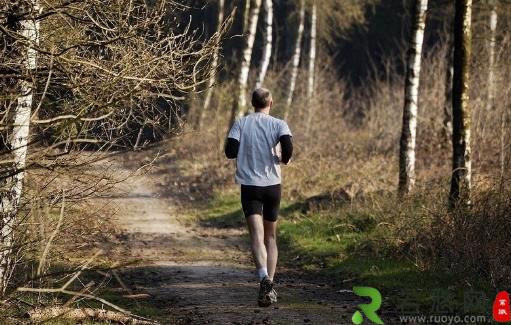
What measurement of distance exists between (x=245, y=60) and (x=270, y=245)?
588 inches

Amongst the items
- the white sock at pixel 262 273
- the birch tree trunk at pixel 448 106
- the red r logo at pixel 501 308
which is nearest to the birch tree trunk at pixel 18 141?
the white sock at pixel 262 273

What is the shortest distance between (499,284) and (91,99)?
4413 millimetres

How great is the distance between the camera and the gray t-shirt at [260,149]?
8.66 m

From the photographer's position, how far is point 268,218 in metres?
8.80

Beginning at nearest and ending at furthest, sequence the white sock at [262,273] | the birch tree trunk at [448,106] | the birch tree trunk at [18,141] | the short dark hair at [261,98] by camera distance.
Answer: the birch tree trunk at [18,141], the white sock at [262,273], the short dark hair at [261,98], the birch tree trunk at [448,106]

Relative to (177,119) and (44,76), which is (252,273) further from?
(44,76)

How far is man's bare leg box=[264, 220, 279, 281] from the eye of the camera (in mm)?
8812

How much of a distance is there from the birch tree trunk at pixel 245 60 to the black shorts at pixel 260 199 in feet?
45.2

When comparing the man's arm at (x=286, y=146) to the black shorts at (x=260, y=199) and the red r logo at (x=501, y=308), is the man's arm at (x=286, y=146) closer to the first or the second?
the black shorts at (x=260, y=199)

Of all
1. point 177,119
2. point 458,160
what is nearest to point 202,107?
point 458,160

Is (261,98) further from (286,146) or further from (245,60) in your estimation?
(245,60)

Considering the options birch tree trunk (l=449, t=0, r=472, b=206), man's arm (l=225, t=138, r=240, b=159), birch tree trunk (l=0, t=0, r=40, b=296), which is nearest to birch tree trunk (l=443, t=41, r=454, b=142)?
birch tree trunk (l=449, t=0, r=472, b=206)

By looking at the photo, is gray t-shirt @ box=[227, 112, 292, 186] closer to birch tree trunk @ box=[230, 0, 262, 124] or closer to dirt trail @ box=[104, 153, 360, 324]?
dirt trail @ box=[104, 153, 360, 324]

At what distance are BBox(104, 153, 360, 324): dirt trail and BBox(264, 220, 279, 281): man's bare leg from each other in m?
0.39
